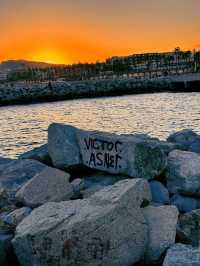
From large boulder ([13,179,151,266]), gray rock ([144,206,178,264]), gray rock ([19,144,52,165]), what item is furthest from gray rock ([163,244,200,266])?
gray rock ([19,144,52,165])

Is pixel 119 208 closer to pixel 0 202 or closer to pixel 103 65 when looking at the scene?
pixel 0 202

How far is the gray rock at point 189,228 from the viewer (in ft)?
21.5

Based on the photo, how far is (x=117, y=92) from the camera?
3831 inches

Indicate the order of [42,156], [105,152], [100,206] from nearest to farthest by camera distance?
[100,206] < [105,152] < [42,156]

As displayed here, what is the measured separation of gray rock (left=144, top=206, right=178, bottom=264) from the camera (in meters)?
6.06

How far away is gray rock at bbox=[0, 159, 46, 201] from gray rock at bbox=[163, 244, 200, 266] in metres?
→ 3.46

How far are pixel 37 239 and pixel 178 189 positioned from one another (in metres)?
3.09

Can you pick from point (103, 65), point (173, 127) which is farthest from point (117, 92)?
point (103, 65)

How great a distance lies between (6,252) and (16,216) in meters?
0.80

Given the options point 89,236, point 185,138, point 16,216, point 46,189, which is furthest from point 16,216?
point 185,138

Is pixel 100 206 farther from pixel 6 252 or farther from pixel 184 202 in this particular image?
pixel 184 202

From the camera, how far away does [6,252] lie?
20.9 feet

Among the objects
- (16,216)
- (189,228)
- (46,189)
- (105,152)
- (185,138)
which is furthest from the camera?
(185,138)

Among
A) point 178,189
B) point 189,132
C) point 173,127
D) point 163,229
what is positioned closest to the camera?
point 163,229
